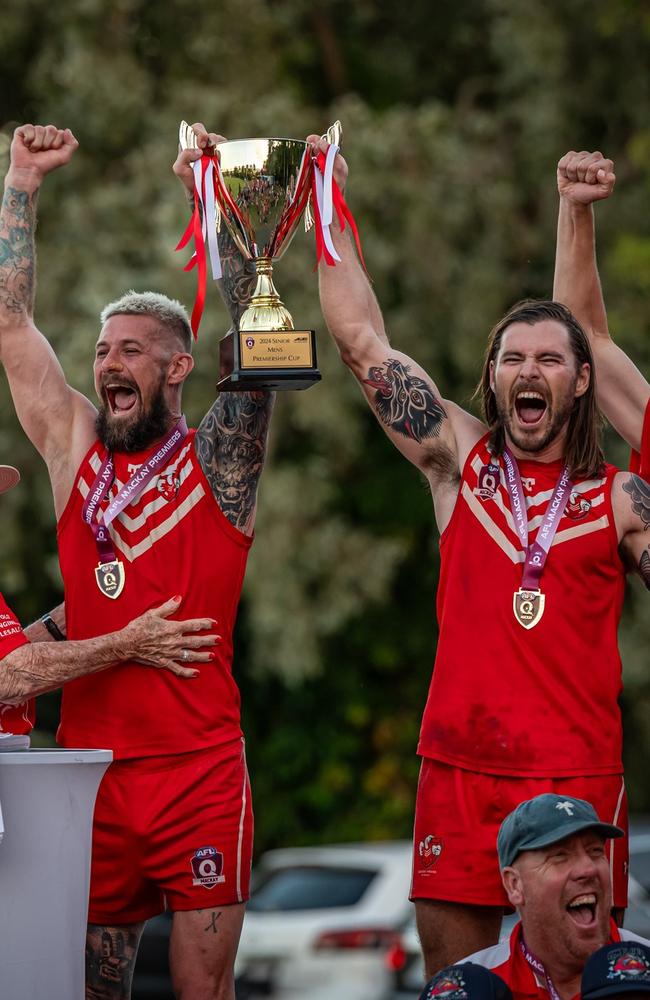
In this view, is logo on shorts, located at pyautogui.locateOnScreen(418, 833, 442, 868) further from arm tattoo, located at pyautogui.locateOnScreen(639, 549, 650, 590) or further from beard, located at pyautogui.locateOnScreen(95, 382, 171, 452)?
beard, located at pyautogui.locateOnScreen(95, 382, 171, 452)

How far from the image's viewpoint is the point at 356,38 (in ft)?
51.7

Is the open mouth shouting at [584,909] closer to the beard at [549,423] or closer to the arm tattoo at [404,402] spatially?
the beard at [549,423]

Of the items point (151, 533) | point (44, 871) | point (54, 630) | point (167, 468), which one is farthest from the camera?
point (54, 630)

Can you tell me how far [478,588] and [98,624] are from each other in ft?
3.87

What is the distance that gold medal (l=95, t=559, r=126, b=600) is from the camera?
5.32 meters

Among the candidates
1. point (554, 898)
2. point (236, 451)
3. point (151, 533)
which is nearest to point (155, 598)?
point (151, 533)

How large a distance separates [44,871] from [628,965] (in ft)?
4.96

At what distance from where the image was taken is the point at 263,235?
5.43 metres

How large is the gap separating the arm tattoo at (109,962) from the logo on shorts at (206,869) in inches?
12.6

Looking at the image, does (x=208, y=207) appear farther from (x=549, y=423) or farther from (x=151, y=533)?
(x=549, y=423)

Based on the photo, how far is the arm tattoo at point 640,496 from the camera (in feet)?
16.5

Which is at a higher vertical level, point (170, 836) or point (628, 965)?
point (170, 836)

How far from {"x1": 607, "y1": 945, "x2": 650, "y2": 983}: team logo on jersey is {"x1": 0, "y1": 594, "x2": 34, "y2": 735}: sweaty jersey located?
1927 millimetres

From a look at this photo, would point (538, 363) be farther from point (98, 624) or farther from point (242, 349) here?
point (98, 624)
